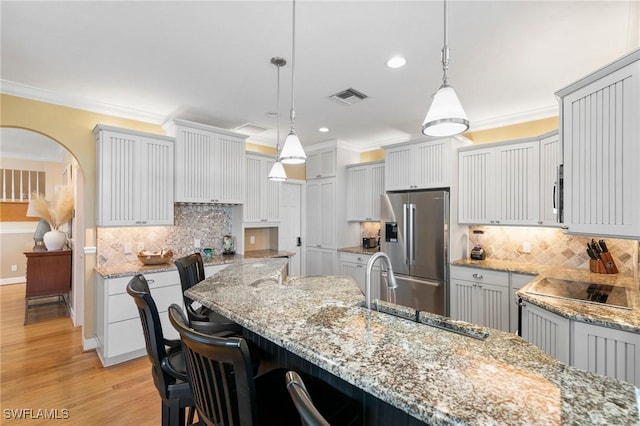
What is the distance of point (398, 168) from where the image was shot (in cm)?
438

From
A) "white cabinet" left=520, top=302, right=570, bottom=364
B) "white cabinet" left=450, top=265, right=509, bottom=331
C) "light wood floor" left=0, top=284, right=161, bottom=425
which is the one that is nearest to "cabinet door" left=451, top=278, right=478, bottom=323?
"white cabinet" left=450, top=265, right=509, bottom=331

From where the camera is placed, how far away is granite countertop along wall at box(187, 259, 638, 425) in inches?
28.2

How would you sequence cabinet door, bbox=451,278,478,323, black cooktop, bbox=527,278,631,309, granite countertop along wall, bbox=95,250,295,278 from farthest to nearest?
1. cabinet door, bbox=451,278,478,323
2. granite countertop along wall, bbox=95,250,295,278
3. black cooktop, bbox=527,278,631,309

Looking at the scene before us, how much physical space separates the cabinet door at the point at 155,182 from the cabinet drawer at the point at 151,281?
67cm

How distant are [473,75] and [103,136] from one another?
3895mm

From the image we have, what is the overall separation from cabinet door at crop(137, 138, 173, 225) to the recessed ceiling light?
276cm

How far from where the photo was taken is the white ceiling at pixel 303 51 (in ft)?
6.39

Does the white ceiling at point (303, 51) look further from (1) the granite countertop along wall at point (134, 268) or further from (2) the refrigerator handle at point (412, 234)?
(1) the granite countertop along wall at point (134, 268)

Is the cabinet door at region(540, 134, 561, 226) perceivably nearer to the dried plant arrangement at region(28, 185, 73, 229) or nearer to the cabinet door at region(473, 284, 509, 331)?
the cabinet door at region(473, 284, 509, 331)

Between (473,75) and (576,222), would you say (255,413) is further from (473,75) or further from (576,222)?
(473,75)

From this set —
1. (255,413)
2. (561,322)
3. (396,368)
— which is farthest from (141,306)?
(561,322)

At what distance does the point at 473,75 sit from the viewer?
9.17 ft

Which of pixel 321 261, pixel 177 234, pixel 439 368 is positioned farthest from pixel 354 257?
pixel 439 368

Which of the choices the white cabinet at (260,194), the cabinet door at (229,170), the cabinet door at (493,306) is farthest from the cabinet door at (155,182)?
the cabinet door at (493,306)
